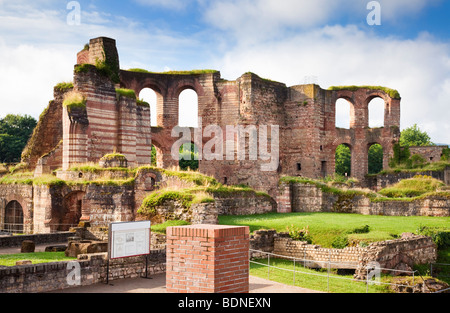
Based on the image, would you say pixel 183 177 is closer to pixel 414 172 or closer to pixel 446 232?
pixel 446 232

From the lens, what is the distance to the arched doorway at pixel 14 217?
26.7 m

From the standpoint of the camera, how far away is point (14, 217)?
88.6ft

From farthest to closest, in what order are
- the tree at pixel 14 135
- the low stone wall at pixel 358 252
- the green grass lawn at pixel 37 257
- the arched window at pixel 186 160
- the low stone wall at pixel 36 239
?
the tree at pixel 14 135, the arched window at pixel 186 160, the low stone wall at pixel 36 239, the green grass lawn at pixel 37 257, the low stone wall at pixel 358 252

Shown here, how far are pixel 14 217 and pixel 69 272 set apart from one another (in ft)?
54.5

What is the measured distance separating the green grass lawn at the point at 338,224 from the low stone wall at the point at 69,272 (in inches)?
219

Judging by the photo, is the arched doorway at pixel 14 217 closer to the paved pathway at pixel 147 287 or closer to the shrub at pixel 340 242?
the paved pathway at pixel 147 287

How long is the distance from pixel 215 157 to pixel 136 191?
11.7 meters

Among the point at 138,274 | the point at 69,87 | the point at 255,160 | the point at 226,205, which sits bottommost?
the point at 138,274

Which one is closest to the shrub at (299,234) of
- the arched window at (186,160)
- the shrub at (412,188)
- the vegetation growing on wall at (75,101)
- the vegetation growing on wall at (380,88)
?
the shrub at (412,188)

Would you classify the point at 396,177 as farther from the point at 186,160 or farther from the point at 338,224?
the point at 186,160

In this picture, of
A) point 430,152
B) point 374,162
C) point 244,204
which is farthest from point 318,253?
point 374,162

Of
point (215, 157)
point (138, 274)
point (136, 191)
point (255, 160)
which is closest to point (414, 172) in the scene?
point (255, 160)

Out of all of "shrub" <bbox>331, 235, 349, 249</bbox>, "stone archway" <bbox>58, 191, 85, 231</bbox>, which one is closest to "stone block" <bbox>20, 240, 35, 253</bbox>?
"stone archway" <bbox>58, 191, 85, 231</bbox>
